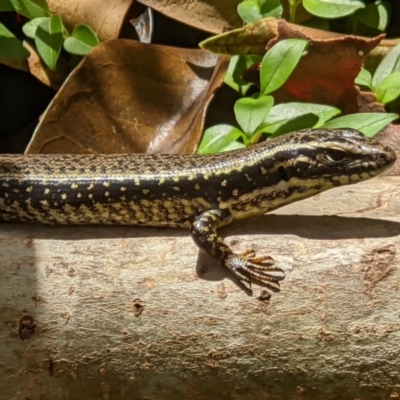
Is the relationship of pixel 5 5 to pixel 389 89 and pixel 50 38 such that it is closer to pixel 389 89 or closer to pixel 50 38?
pixel 50 38

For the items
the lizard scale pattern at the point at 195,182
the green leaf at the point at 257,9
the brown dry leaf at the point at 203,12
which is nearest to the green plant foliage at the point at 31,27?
the brown dry leaf at the point at 203,12

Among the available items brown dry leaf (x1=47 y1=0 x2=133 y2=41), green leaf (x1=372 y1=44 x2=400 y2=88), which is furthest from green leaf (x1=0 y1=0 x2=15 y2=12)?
green leaf (x1=372 y1=44 x2=400 y2=88)

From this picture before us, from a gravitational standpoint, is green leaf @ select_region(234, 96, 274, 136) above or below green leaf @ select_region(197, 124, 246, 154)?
above

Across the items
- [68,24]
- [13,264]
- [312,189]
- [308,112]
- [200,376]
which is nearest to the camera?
[200,376]

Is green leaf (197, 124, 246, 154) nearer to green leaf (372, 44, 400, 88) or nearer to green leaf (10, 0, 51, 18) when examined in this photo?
green leaf (372, 44, 400, 88)

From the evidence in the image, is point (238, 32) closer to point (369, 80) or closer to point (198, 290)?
point (369, 80)

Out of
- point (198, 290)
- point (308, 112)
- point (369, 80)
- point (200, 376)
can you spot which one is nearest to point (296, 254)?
point (198, 290)

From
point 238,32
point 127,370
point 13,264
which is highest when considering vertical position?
point 238,32
